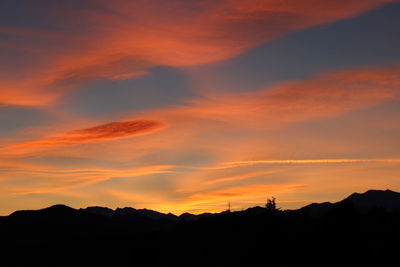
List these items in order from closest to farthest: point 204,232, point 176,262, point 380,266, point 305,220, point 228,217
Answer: point 380,266 → point 176,262 → point 305,220 → point 204,232 → point 228,217

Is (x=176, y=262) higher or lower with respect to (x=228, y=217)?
lower

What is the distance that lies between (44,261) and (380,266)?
115621mm

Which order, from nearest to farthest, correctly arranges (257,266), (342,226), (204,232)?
(257,266) → (342,226) → (204,232)

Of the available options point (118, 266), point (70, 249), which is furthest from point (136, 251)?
point (70, 249)

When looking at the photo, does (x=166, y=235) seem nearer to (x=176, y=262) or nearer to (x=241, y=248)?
(x=176, y=262)

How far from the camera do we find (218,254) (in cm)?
10588

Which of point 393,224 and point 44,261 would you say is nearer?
point 393,224

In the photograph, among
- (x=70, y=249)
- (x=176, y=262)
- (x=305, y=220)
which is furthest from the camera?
(x=70, y=249)

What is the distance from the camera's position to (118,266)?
12862 centimetres

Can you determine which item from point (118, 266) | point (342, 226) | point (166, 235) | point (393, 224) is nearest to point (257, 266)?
point (342, 226)

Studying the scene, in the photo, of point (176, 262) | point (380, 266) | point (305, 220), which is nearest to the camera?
point (380, 266)

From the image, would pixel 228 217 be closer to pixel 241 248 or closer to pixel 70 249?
pixel 241 248

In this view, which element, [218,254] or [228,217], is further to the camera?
[228,217]

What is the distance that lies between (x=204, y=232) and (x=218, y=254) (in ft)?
90.8
